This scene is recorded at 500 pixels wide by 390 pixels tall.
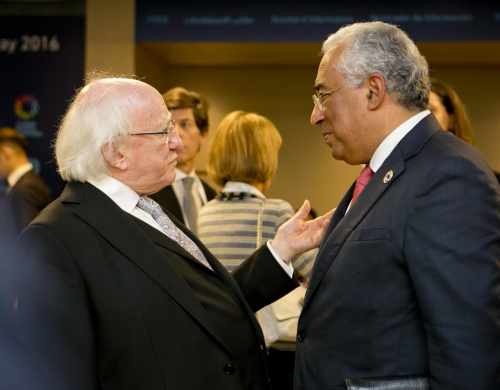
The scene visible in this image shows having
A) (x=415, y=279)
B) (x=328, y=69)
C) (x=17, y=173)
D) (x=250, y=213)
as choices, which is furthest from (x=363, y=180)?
(x=17, y=173)

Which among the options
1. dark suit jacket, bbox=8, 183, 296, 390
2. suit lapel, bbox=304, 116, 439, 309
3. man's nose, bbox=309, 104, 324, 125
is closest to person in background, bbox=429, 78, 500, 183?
man's nose, bbox=309, 104, 324, 125

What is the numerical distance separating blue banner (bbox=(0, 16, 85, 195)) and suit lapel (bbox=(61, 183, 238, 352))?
4507mm

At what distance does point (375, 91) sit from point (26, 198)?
3.96m

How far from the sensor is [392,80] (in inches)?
69.0

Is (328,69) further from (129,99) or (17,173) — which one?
(17,173)

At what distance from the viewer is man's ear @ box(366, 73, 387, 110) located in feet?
5.75

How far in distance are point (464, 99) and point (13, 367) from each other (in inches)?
233

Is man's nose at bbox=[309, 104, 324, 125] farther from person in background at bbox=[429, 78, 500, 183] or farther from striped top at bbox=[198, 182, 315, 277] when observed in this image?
person in background at bbox=[429, 78, 500, 183]

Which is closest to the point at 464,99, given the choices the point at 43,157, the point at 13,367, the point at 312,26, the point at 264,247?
the point at 312,26

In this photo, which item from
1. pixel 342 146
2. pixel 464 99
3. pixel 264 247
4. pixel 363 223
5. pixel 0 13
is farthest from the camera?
pixel 464 99

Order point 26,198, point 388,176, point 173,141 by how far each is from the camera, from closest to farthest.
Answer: point 388,176, point 173,141, point 26,198

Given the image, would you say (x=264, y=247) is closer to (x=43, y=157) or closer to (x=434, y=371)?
(x=434, y=371)

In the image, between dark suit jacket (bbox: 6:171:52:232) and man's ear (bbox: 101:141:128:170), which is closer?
man's ear (bbox: 101:141:128:170)

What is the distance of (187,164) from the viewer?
11.3 feet
